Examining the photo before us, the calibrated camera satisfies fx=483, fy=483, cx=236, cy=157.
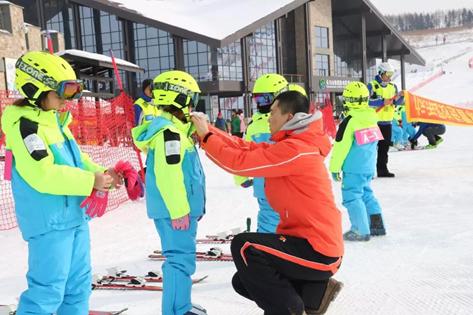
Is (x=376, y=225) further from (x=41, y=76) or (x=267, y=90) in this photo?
(x=41, y=76)

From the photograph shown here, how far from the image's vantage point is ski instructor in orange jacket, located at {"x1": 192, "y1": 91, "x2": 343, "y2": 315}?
103 inches

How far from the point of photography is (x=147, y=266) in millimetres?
4551

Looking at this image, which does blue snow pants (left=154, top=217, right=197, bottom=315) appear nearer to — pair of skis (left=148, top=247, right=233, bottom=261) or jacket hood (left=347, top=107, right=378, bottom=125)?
pair of skis (left=148, top=247, right=233, bottom=261)

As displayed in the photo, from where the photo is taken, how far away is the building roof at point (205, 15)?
22.7m

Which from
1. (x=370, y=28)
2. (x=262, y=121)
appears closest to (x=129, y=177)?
(x=262, y=121)

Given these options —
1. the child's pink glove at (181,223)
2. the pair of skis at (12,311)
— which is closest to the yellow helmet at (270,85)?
the child's pink glove at (181,223)

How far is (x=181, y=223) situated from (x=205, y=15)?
24917 mm

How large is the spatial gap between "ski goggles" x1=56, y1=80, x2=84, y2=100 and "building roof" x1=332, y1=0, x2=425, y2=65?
32331 mm

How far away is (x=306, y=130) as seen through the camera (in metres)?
2.72

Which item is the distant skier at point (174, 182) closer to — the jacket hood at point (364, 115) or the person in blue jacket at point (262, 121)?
the person in blue jacket at point (262, 121)

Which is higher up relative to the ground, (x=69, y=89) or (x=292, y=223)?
(x=69, y=89)

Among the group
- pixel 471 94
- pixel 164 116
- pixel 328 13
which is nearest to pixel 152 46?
pixel 328 13

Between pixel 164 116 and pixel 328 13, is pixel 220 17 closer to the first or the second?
pixel 328 13

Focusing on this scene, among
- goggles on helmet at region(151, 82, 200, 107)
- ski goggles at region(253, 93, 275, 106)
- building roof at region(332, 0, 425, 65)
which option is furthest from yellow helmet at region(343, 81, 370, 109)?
building roof at region(332, 0, 425, 65)
